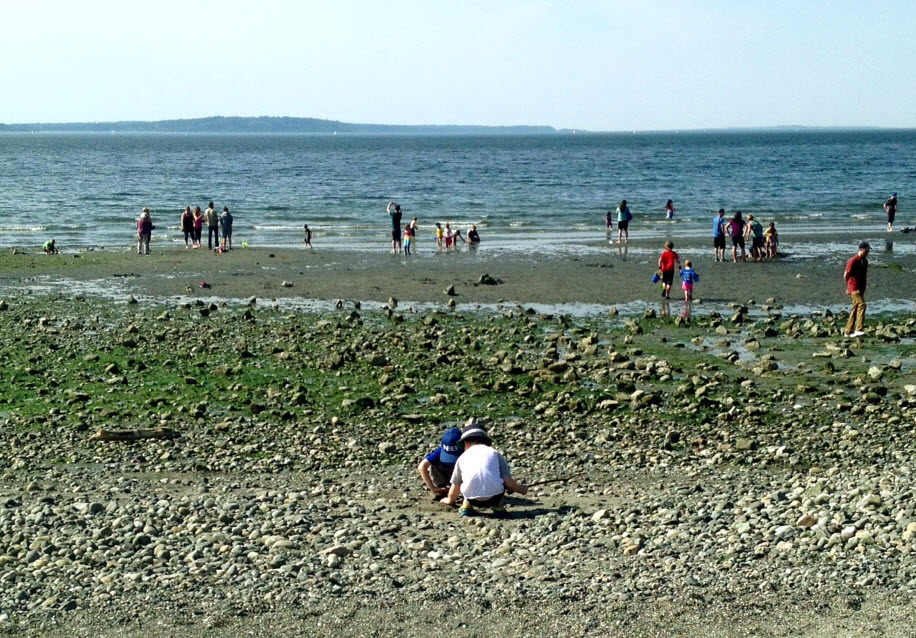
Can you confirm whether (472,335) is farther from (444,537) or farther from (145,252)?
(145,252)

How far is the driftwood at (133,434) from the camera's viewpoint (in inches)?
611

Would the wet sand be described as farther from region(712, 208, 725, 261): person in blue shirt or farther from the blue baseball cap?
the blue baseball cap

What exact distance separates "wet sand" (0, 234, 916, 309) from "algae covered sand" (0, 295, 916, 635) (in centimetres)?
409

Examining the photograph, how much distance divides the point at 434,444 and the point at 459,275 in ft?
56.7

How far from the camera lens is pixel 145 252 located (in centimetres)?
3959

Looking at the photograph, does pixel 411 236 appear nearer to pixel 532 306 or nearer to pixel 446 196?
pixel 532 306

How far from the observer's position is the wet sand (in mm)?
28716

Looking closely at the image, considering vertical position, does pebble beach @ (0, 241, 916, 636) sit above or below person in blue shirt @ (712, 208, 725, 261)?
below

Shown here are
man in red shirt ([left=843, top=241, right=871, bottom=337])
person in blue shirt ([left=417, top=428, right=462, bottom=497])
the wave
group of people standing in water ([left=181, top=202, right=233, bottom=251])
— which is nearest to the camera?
person in blue shirt ([left=417, top=428, right=462, bottom=497])

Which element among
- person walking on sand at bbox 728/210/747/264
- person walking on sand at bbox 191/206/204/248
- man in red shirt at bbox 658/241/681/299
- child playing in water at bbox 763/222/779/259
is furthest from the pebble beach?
person walking on sand at bbox 191/206/204/248

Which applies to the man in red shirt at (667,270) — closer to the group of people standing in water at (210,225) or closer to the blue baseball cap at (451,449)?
the blue baseball cap at (451,449)

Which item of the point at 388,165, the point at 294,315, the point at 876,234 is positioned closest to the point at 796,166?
the point at 388,165

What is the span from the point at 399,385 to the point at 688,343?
6.25 meters

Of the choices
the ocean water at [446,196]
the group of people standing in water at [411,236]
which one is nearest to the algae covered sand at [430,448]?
the group of people standing in water at [411,236]
